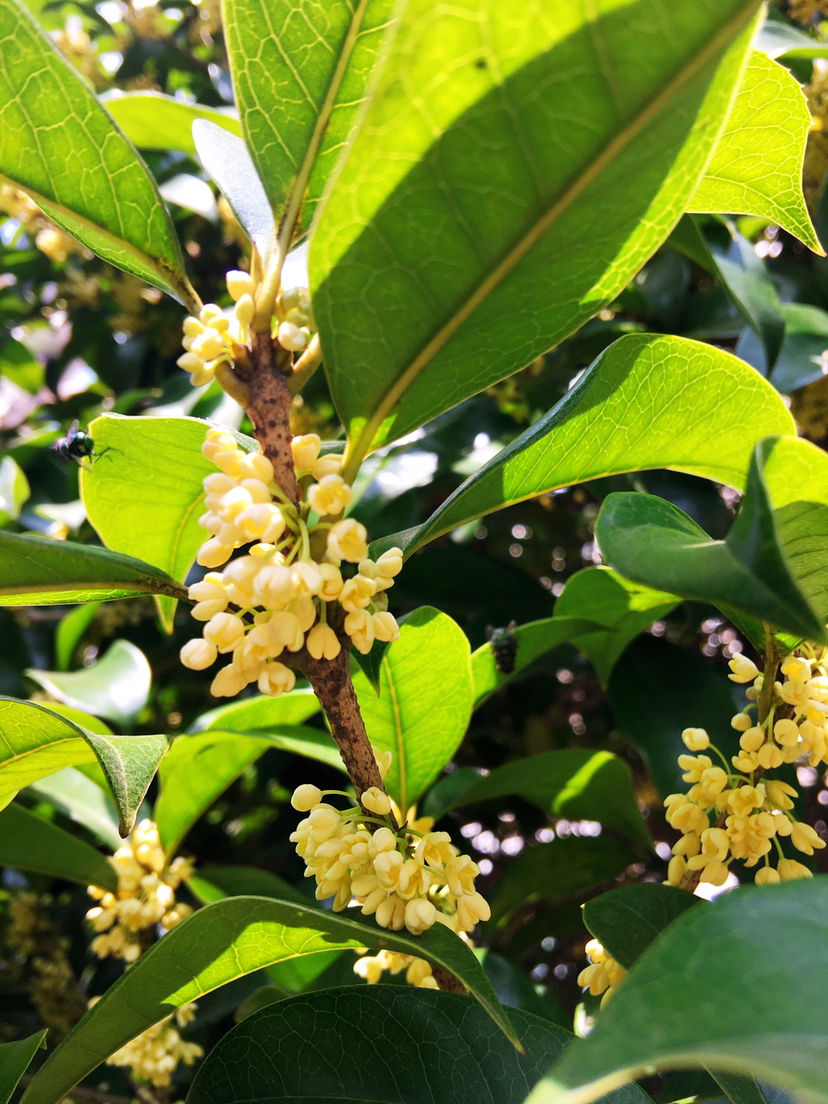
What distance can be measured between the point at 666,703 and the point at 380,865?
3.07ft

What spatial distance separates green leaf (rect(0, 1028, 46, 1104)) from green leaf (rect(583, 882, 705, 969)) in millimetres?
554

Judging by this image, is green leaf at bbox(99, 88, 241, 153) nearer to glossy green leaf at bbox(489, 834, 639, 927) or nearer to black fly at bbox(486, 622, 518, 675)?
black fly at bbox(486, 622, 518, 675)

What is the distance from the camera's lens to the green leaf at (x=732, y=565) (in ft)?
1.64

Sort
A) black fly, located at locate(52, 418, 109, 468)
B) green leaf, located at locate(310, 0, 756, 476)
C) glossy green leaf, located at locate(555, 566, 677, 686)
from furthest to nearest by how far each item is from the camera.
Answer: glossy green leaf, located at locate(555, 566, 677, 686) → black fly, located at locate(52, 418, 109, 468) → green leaf, located at locate(310, 0, 756, 476)

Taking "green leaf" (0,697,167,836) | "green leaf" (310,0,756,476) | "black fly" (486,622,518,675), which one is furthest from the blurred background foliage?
"green leaf" (310,0,756,476)

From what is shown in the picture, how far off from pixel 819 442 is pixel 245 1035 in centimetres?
160

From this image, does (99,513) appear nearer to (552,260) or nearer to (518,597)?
(552,260)

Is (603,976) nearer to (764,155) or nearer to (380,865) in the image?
(380,865)

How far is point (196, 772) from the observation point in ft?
4.83

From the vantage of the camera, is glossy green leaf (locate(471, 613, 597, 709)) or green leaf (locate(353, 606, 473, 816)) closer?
green leaf (locate(353, 606, 473, 816))

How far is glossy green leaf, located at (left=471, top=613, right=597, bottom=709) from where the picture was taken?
1219 mm

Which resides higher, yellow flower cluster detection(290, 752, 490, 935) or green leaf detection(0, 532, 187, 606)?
green leaf detection(0, 532, 187, 606)

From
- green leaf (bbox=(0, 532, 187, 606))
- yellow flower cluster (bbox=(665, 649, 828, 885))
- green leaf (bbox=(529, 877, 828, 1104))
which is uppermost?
green leaf (bbox=(0, 532, 187, 606))

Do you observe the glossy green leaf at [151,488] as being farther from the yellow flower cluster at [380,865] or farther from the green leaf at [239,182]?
the yellow flower cluster at [380,865]
